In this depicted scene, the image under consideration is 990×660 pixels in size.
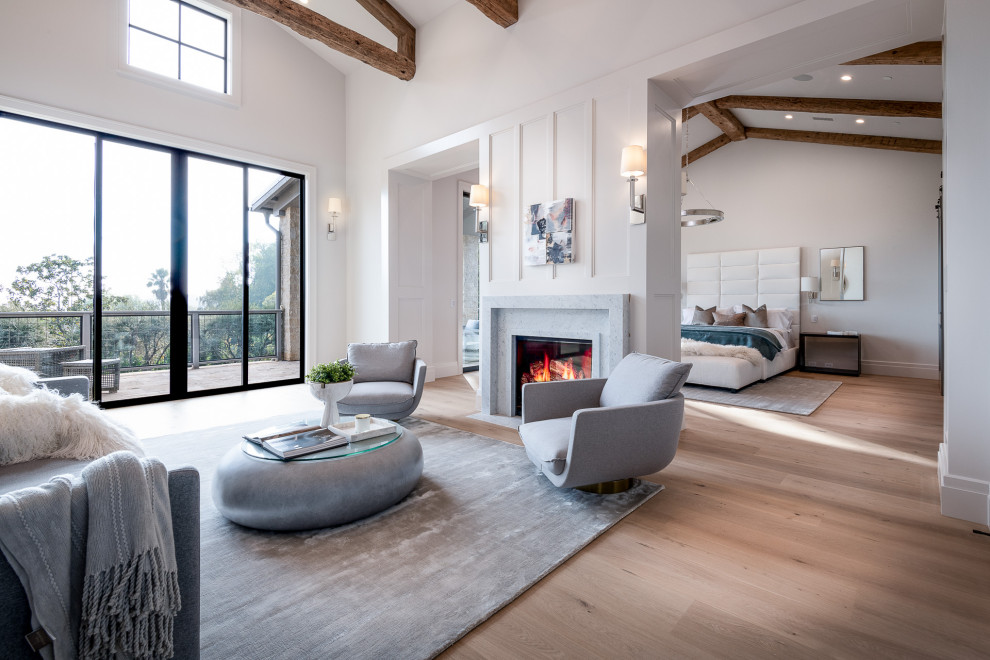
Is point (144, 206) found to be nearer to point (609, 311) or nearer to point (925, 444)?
point (609, 311)

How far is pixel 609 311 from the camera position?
3840mm

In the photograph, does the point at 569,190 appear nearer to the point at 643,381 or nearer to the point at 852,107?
the point at 643,381

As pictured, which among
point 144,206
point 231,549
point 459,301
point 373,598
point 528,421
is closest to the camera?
point 373,598

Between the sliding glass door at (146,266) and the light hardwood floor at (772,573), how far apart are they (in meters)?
5.19

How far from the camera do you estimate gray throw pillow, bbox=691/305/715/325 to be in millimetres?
7887

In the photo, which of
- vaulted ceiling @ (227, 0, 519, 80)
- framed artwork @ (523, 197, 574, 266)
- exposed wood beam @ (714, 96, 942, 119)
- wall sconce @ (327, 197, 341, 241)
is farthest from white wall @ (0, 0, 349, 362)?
exposed wood beam @ (714, 96, 942, 119)

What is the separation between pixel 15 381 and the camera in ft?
6.89

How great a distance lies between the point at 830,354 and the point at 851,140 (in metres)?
3.18

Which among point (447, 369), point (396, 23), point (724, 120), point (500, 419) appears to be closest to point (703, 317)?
point (724, 120)

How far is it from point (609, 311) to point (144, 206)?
5057 millimetres

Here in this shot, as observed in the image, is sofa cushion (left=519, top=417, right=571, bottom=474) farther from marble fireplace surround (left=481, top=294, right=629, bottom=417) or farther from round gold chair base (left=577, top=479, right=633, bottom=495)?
marble fireplace surround (left=481, top=294, right=629, bottom=417)

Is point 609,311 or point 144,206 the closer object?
point 609,311

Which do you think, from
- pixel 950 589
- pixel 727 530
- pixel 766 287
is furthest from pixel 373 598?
pixel 766 287

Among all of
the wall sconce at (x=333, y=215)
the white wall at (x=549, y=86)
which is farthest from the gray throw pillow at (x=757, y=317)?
the wall sconce at (x=333, y=215)
